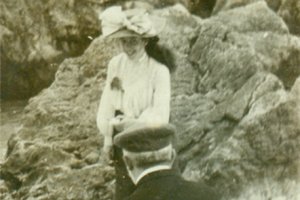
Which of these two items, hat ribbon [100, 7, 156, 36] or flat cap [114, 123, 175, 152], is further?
hat ribbon [100, 7, 156, 36]

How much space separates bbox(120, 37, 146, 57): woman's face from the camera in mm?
2193

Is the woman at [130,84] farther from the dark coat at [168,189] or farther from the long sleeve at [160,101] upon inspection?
the dark coat at [168,189]

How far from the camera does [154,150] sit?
6.69 ft

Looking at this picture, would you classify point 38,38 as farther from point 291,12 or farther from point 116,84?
point 291,12

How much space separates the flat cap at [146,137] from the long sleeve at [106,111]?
0.12m

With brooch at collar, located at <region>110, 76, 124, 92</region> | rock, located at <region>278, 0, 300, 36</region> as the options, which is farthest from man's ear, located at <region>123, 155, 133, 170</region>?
rock, located at <region>278, 0, 300, 36</region>

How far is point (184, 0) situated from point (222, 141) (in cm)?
49

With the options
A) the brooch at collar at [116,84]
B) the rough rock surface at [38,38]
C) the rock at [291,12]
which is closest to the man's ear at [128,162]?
the brooch at collar at [116,84]

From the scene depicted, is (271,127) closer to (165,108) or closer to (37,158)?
(165,108)

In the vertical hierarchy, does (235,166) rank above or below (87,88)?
below

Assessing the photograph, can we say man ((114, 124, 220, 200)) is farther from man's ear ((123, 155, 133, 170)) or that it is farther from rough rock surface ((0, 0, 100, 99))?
rough rock surface ((0, 0, 100, 99))

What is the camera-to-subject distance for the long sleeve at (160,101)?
2156 mm

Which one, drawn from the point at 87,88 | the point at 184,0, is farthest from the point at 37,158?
the point at 184,0

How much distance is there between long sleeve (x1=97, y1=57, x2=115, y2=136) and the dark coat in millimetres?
263
